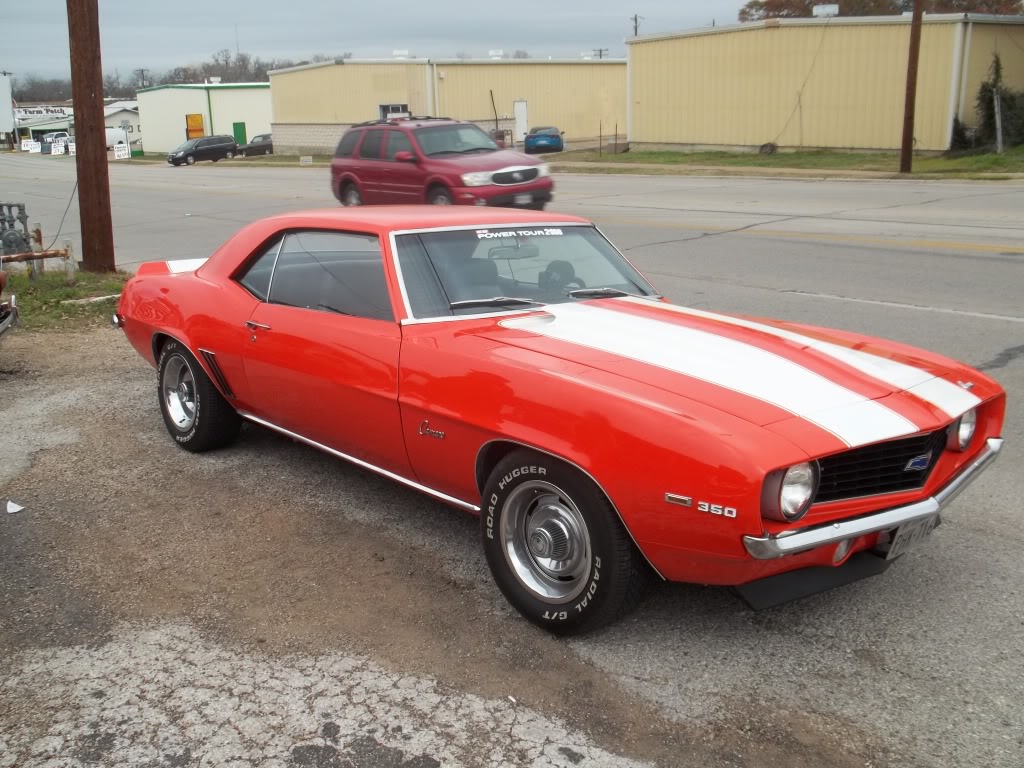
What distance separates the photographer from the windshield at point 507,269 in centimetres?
451

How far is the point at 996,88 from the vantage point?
29.5 meters

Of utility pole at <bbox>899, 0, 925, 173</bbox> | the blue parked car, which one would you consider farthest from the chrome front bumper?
the blue parked car

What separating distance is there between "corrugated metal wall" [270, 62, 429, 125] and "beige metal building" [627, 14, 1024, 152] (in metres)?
14.6

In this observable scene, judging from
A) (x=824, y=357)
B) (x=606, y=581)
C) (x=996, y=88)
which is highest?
(x=996, y=88)

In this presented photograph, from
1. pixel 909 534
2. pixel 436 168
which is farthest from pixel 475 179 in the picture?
pixel 909 534

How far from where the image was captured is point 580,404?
3.50 m

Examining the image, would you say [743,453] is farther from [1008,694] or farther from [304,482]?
[304,482]

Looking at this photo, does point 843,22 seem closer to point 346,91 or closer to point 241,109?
point 346,91

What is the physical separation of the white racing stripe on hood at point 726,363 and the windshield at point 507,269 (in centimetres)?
A: 20

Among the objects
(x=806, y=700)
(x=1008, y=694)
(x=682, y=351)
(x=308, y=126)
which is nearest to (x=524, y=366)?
(x=682, y=351)

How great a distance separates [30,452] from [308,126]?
176 ft

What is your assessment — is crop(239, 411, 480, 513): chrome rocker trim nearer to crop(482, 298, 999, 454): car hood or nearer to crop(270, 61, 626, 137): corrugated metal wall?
crop(482, 298, 999, 454): car hood

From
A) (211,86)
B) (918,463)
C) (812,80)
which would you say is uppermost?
(211,86)

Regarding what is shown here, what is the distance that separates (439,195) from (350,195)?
289 cm
